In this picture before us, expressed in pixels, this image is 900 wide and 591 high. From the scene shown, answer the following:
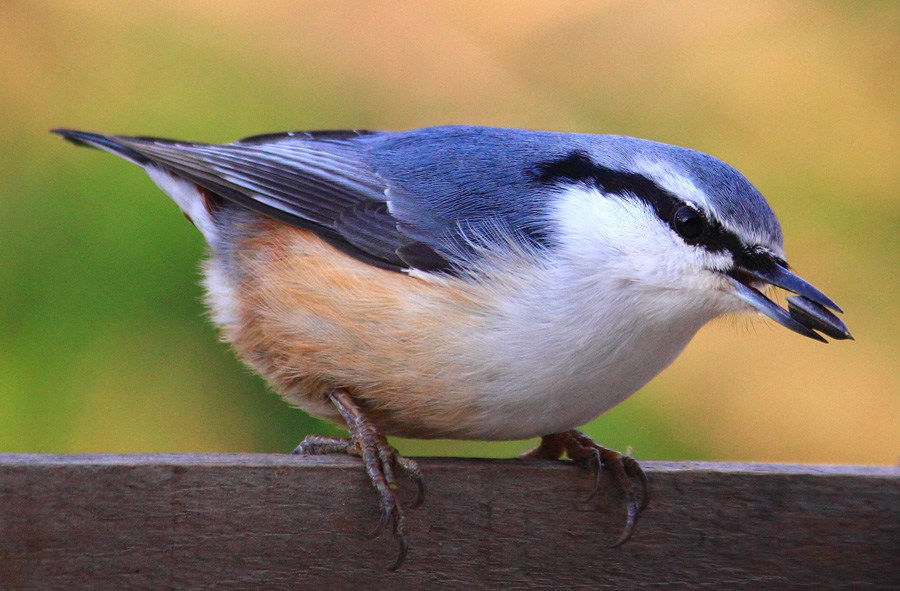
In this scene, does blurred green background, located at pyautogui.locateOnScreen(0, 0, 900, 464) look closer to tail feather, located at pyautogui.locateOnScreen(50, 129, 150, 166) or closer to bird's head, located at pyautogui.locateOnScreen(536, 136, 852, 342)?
tail feather, located at pyautogui.locateOnScreen(50, 129, 150, 166)

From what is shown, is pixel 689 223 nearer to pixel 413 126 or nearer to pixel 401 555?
pixel 401 555

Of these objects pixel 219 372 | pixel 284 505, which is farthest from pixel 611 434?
pixel 284 505

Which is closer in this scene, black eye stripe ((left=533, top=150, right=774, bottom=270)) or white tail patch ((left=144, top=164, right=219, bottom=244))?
black eye stripe ((left=533, top=150, right=774, bottom=270))

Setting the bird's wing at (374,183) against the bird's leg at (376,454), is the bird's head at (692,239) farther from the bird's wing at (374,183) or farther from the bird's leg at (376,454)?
the bird's leg at (376,454)

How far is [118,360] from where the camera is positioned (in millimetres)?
2730

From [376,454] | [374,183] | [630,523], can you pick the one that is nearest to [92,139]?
[374,183]

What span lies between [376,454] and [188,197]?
973mm

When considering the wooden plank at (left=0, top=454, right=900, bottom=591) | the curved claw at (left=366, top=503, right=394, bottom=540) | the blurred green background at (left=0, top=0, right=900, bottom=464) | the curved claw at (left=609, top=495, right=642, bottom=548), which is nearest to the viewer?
the wooden plank at (left=0, top=454, right=900, bottom=591)

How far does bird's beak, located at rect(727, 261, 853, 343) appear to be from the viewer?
158 cm

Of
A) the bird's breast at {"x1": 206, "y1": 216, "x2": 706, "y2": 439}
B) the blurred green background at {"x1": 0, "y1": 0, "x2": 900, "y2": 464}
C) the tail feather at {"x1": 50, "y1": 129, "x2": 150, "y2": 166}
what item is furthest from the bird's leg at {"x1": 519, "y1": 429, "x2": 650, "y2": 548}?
the tail feather at {"x1": 50, "y1": 129, "x2": 150, "y2": 166}

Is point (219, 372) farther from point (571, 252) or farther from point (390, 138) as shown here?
point (571, 252)

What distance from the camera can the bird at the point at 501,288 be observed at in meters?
1.66

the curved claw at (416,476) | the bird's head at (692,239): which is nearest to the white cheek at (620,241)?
the bird's head at (692,239)

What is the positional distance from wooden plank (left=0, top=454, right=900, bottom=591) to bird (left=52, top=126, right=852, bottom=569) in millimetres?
58
